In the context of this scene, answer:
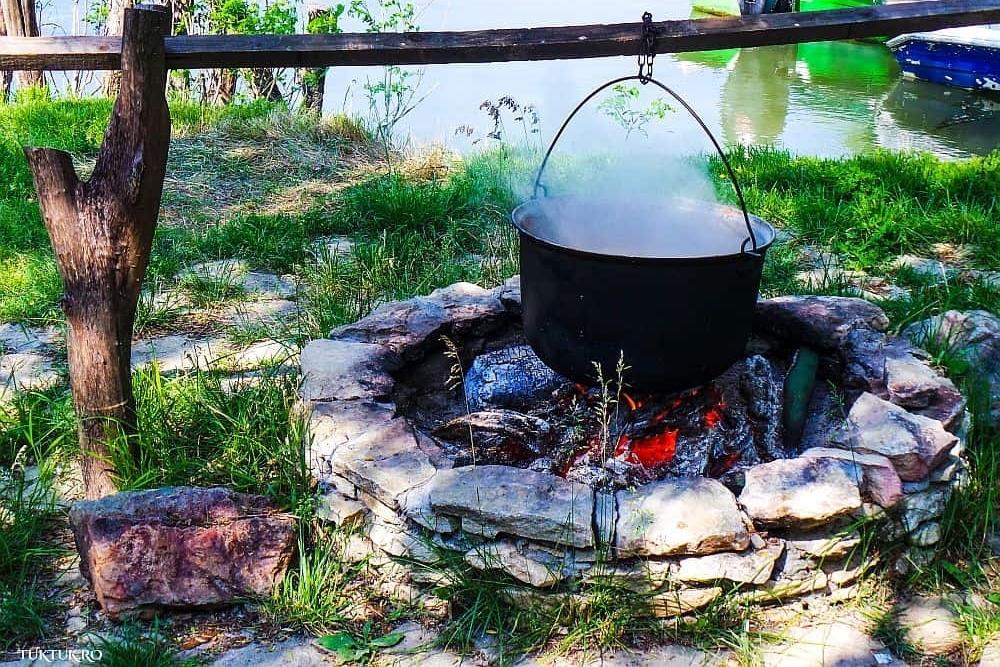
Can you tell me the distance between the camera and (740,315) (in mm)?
2740

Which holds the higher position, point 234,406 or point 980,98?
point 980,98

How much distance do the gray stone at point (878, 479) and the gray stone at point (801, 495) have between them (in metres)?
0.04

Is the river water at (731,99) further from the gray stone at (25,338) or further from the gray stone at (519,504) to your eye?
the gray stone at (519,504)

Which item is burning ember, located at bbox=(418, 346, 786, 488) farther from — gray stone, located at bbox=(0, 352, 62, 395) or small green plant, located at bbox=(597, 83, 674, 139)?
small green plant, located at bbox=(597, 83, 674, 139)

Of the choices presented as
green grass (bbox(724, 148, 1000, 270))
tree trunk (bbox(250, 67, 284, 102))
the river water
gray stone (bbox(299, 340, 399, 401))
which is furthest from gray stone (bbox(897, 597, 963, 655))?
tree trunk (bbox(250, 67, 284, 102))

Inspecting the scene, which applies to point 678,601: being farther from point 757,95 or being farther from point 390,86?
point 757,95

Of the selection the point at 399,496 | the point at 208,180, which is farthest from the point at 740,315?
the point at 208,180

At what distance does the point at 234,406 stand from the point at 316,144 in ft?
14.1

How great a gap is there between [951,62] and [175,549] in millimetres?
13055

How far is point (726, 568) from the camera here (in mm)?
2371

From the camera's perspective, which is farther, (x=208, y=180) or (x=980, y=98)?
(x=980, y=98)

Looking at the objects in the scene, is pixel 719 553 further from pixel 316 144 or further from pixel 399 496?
pixel 316 144

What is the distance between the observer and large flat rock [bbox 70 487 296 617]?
2453 millimetres

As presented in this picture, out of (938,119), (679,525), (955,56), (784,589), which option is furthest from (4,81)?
(955,56)
